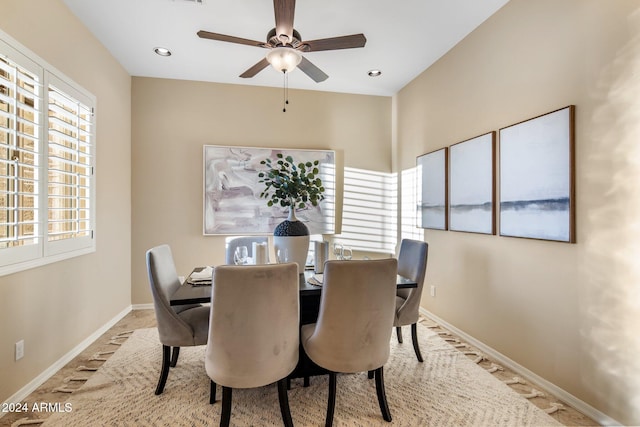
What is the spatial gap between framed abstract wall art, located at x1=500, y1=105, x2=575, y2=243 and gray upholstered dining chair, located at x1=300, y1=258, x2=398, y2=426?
119 centimetres

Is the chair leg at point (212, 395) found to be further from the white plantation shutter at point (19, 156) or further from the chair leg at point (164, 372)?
the white plantation shutter at point (19, 156)

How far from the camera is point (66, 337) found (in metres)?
2.54

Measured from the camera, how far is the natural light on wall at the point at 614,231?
1663 millimetres

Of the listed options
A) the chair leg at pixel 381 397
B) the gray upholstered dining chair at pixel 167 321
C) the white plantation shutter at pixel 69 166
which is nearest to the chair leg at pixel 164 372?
the gray upholstered dining chair at pixel 167 321

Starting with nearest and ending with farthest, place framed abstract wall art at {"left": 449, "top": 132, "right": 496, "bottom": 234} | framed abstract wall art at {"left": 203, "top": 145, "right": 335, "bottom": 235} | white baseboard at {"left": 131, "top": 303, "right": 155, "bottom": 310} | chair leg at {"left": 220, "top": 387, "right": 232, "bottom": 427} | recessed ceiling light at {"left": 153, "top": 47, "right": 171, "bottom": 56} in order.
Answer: chair leg at {"left": 220, "top": 387, "right": 232, "bottom": 427} < framed abstract wall art at {"left": 449, "top": 132, "right": 496, "bottom": 234} < recessed ceiling light at {"left": 153, "top": 47, "right": 171, "bottom": 56} < white baseboard at {"left": 131, "top": 303, "right": 155, "bottom": 310} < framed abstract wall art at {"left": 203, "top": 145, "right": 335, "bottom": 235}

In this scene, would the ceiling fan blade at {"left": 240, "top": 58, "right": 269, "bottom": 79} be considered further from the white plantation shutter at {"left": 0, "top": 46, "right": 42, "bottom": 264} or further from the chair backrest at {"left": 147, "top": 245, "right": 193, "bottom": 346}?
the chair backrest at {"left": 147, "top": 245, "right": 193, "bottom": 346}

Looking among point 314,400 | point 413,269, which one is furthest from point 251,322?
point 413,269

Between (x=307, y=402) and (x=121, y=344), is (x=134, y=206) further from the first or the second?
(x=307, y=402)

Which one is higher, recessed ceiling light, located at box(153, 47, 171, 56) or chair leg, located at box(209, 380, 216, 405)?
recessed ceiling light, located at box(153, 47, 171, 56)

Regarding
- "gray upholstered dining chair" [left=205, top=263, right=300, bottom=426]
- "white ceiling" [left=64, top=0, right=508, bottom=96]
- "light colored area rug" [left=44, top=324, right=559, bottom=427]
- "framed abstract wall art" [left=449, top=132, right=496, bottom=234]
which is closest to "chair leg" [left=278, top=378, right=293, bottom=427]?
"gray upholstered dining chair" [left=205, top=263, right=300, bottom=426]

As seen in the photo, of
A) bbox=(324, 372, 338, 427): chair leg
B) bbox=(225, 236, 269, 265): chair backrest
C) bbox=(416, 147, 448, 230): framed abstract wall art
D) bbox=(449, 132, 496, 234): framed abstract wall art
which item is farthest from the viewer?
bbox=(416, 147, 448, 230): framed abstract wall art

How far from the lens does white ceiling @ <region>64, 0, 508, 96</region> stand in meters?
2.53

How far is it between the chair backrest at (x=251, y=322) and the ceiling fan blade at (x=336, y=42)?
162cm

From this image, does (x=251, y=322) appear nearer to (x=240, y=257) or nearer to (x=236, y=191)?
Result: (x=240, y=257)
